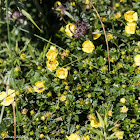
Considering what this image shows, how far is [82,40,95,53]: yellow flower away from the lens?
2.23 meters

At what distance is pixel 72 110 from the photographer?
2.10 m

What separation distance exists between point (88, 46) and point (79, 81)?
1.20 ft

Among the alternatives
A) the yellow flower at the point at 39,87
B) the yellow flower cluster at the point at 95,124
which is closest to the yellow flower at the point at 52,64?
the yellow flower at the point at 39,87

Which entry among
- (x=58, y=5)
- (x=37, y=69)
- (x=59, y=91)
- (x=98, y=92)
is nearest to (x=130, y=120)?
(x=98, y=92)

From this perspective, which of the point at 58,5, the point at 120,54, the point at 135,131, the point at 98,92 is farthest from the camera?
the point at 58,5

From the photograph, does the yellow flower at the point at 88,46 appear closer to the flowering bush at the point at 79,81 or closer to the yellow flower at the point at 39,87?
the flowering bush at the point at 79,81

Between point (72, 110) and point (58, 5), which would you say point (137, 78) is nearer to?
point (72, 110)

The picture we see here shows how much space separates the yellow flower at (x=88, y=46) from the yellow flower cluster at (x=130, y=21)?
0.38 meters

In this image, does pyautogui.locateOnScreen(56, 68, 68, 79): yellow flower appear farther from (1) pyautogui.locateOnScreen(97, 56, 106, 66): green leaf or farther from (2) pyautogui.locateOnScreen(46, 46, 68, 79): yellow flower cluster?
(1) pyautogui.locateOnScreen(97, 56, 106, 66): green leaf

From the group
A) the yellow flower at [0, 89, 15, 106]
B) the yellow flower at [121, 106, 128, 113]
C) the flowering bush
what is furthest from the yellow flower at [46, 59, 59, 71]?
the yellow flower at [121, 106, 128, 113]

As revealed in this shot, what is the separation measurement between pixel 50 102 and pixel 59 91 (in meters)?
0.14

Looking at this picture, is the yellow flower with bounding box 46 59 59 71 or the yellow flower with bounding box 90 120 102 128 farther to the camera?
the yellow flower with bounding box 46 59 59 71

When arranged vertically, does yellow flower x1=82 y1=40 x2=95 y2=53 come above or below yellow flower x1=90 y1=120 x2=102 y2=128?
above

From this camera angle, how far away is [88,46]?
225cm
